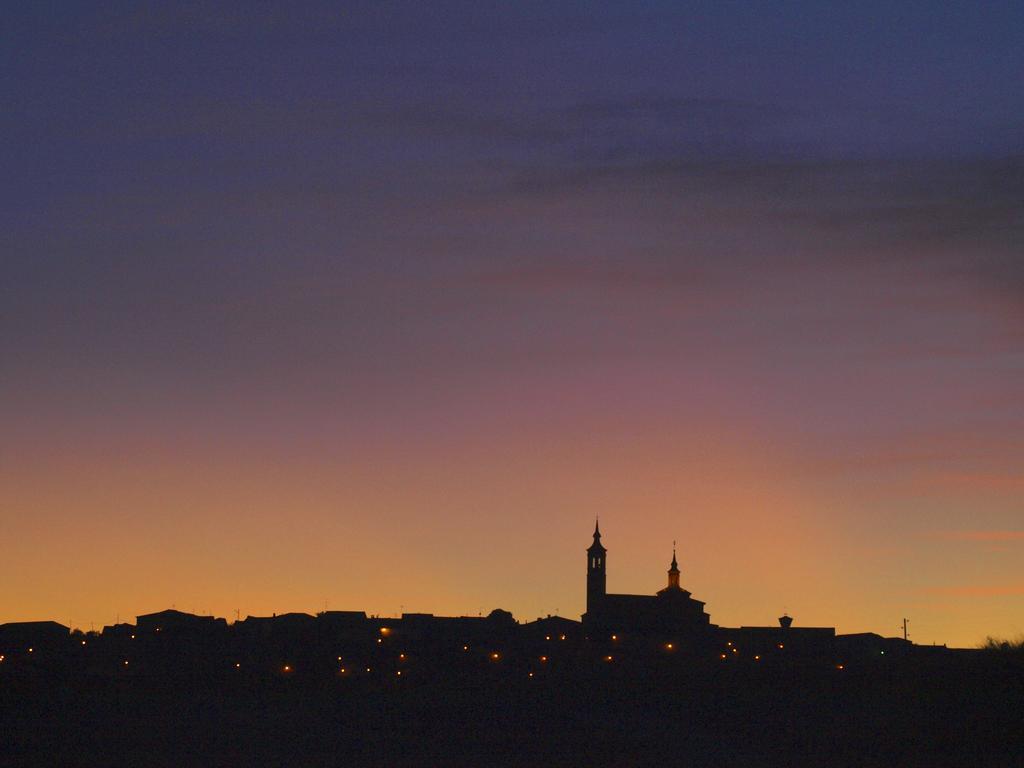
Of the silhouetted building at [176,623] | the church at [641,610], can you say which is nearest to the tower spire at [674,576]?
the church at [641,610]

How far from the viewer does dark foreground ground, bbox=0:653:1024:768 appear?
59.8 meters

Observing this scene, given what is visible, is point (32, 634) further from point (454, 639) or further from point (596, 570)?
point (596, 570)

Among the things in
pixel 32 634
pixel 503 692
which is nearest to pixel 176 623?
pixel 32 634

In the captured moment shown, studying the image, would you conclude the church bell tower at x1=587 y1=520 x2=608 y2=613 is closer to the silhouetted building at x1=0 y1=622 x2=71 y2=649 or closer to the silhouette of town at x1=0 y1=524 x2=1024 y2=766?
the silhouette of town at x1=0 y1=524 x2=1024 y2=766

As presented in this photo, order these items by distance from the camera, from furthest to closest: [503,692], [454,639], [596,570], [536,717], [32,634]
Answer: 1. [596,570]
2. [32,634]
3. [454,639]
4. [503,692]
5. [536,717]

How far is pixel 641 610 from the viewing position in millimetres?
160500

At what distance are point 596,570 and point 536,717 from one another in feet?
313

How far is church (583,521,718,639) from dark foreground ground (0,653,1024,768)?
102 feet

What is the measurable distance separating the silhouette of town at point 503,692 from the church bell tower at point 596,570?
10.9 inches

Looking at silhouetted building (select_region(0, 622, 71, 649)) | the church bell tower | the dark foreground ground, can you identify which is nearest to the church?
the church bell tower

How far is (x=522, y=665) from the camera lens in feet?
396

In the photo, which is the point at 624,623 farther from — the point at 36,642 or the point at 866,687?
the point at 36,642

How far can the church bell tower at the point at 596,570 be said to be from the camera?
170 m

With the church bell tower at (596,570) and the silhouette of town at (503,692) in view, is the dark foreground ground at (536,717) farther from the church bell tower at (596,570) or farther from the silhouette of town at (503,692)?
the church bell tower at (596,570)
